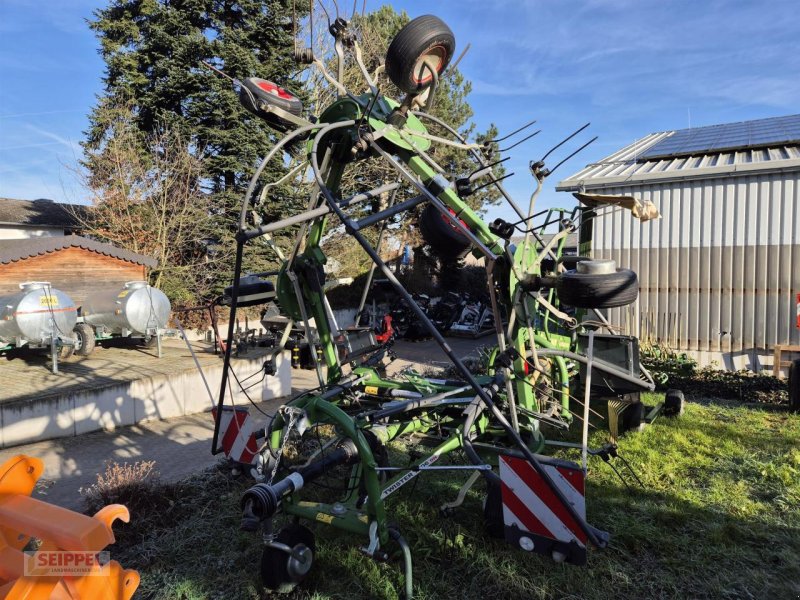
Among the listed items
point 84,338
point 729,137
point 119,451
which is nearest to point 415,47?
point 119,451

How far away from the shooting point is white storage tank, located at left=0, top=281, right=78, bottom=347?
29.4 feet

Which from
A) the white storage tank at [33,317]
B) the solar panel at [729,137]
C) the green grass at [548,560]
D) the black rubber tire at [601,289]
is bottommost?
the green grass at [548,560]

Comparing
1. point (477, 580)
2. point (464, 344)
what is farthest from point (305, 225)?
point (464, 344)

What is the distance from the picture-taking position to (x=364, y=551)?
2871 mm

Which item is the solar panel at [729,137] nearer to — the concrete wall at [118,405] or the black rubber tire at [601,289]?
the black rubber tire at [601,289]

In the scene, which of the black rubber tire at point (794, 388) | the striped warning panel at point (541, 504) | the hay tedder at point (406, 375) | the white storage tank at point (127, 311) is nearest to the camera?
the striped warning panel at point (541, 504)

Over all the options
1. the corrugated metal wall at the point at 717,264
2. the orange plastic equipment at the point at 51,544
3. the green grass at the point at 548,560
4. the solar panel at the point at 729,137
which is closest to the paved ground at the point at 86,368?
the green grass at the point at 548,560

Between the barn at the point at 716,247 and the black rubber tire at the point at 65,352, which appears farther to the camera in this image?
the black rubber tire at the point at 65,352

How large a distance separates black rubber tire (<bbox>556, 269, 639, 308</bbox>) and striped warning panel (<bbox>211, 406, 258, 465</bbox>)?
273 centimetres

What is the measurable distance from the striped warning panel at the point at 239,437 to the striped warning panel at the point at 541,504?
7.32 ft

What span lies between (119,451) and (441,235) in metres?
5.01

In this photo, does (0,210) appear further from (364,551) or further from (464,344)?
(364,551)

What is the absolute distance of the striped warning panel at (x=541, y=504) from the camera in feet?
9.12

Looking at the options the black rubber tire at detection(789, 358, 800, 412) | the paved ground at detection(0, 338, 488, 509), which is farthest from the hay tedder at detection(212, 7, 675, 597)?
the black rubber tire at detection(789, 358, 800, 412)
